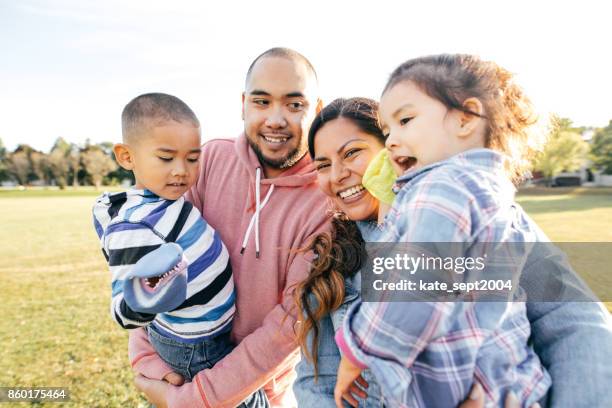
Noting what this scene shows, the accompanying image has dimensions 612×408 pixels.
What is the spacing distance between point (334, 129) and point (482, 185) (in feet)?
3.76

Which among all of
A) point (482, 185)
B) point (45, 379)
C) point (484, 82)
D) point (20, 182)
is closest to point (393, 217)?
point (482, 185)

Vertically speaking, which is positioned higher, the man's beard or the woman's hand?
the man's beard

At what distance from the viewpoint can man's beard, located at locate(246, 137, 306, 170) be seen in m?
2.91

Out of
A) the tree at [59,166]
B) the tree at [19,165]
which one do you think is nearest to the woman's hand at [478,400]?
the tree at [59,166]

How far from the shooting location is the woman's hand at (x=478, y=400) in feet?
4.90

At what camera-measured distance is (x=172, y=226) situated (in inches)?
93.2

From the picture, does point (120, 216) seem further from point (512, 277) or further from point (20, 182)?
point (20, 182)

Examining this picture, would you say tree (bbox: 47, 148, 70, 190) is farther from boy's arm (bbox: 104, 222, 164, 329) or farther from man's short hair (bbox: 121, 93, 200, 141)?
boy's arm (bbox: 104, 222, 164, 329)

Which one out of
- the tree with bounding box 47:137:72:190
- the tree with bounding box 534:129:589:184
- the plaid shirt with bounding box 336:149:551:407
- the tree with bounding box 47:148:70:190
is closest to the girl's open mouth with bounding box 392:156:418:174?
the plaid shirt with bounding box 336:149:551:407

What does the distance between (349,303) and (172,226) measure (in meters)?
1.04

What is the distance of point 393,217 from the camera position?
161cm

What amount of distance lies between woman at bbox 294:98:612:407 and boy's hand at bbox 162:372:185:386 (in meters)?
0.74

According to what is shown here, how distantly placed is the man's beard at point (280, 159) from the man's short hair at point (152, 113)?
20.8 inches

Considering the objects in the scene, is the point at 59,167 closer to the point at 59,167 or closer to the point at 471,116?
the point at 59,167
